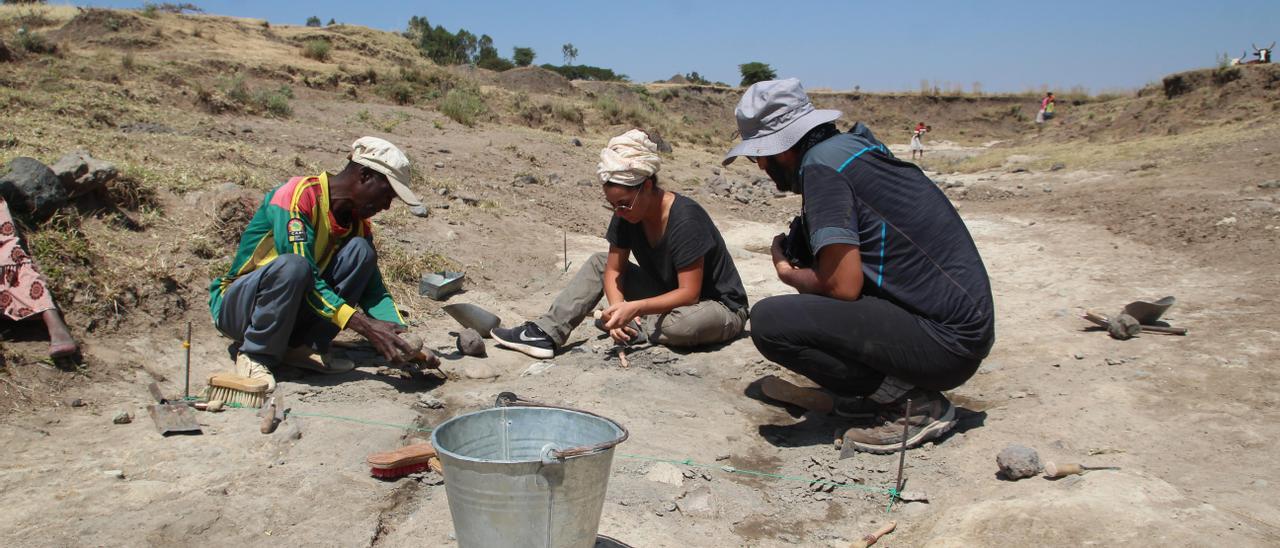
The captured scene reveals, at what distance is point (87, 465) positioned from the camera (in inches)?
115

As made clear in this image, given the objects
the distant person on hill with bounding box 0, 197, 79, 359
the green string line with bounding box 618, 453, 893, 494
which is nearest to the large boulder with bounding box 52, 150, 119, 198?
the distant person on hill with bounding box 0, 197, 79, 359

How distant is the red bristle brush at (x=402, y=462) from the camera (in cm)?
295

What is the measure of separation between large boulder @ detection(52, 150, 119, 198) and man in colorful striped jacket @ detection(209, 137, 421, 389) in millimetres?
1239

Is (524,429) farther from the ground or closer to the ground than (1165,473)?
farther from the ground

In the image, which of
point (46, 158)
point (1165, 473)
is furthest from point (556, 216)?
point (1165, 473)

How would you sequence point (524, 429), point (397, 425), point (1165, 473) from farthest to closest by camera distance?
point (397, 425), point (1165, 473), point (524, 429)

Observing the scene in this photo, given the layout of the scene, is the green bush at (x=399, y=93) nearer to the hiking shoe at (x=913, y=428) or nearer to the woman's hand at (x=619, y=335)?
the woman's hand at (x=619, y=335)

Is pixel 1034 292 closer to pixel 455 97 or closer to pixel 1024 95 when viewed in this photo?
pixel 455 97

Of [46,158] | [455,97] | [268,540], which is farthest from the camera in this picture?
[455,97]

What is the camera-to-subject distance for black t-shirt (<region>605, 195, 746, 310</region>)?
160 inches

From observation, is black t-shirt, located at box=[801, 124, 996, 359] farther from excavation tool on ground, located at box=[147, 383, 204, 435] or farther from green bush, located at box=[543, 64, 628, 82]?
green bush, located at box=[543, 64, 628, 82]

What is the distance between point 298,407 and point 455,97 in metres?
10.5

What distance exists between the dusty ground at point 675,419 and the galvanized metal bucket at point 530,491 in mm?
569

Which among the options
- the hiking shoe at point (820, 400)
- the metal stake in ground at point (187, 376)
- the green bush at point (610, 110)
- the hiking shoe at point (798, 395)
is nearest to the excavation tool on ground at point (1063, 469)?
the hiking shoe at point (820, 400)
